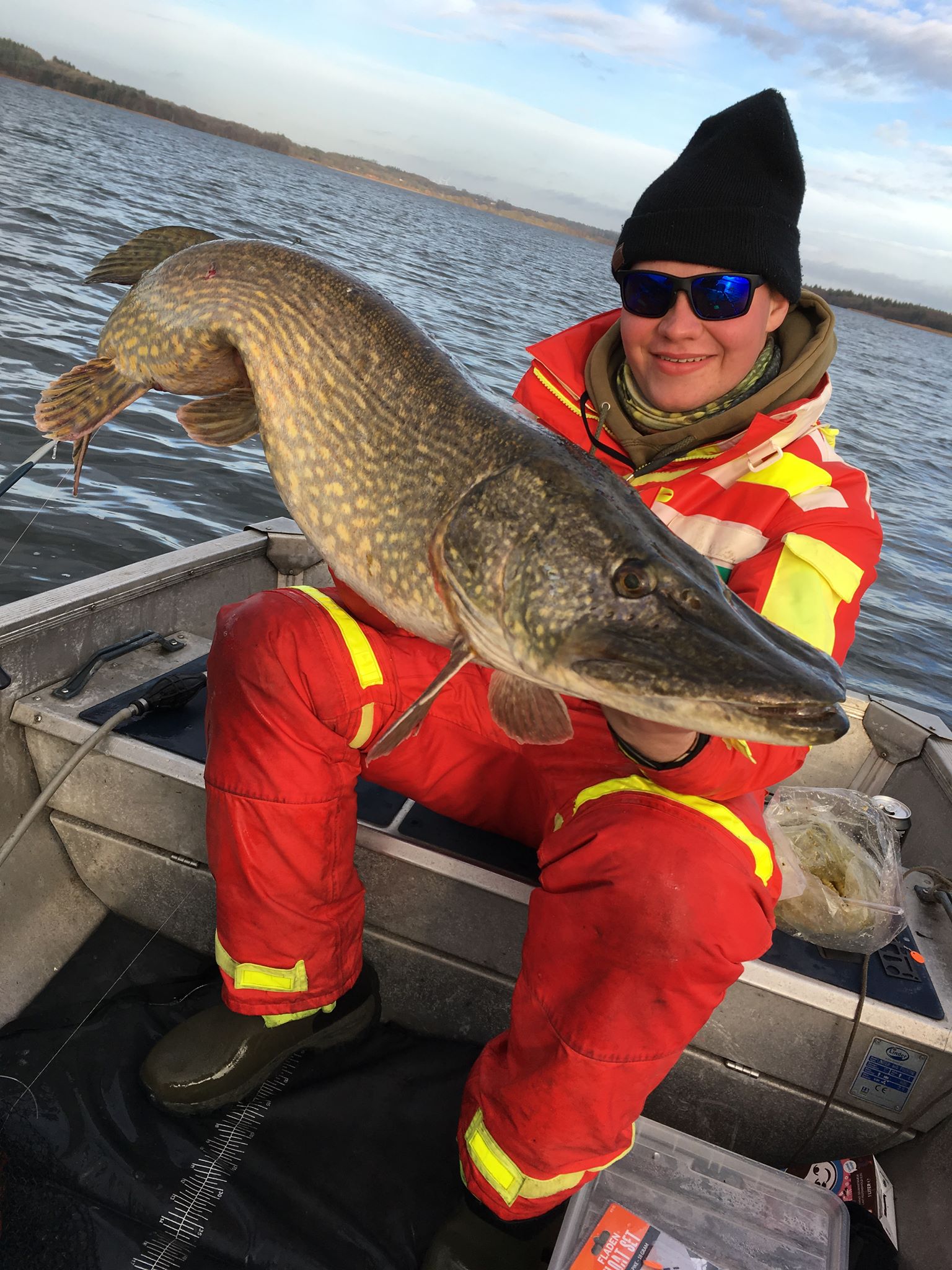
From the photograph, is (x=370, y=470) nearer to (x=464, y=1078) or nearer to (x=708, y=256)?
(x=708, y=256)

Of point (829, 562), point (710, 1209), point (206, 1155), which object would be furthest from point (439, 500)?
point (710, 1209)

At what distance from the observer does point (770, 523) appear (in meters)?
1.97

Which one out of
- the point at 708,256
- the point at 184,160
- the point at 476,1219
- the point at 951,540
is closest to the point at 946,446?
the point at 951,540

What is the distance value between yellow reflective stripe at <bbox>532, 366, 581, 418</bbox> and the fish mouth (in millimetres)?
1166

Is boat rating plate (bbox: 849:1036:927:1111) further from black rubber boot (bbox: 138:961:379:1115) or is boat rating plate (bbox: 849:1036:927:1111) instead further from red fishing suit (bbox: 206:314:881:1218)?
black rubber boot (bbox: 138:961:379:1115)

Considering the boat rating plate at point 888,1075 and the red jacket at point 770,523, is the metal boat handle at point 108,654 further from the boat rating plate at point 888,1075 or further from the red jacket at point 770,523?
the boat rating plate at point 888,1075

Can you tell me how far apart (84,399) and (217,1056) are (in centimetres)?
164

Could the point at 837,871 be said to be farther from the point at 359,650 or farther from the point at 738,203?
the point at 738,203

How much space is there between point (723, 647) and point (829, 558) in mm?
600

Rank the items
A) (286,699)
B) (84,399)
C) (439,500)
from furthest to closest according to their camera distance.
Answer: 1. (84,399)
2. (286,699)
3. (439,500)

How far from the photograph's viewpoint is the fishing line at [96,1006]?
196 cm

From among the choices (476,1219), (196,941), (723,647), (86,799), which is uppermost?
(723,647)

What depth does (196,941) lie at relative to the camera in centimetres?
246

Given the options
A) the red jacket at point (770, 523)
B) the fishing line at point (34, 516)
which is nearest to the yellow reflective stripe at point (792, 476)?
the red jacket at point (770, 523)
